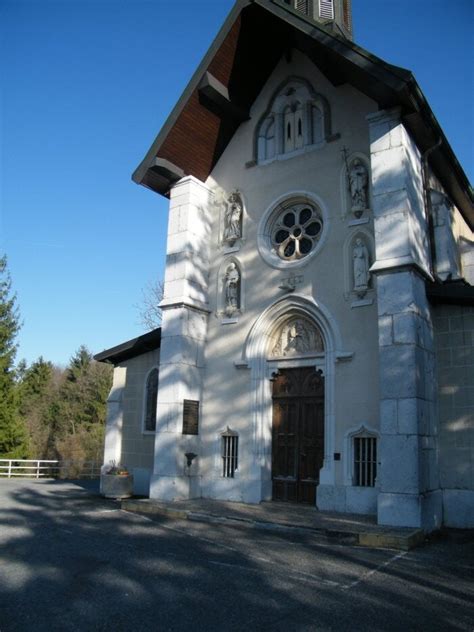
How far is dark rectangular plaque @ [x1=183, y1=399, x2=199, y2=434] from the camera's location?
42.9ft

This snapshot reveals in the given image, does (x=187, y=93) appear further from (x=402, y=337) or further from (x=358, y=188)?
(x=402, y=337)

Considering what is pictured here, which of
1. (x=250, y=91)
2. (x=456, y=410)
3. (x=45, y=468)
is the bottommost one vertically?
(x=45, y=468)

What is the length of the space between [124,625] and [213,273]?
1017 centimetres

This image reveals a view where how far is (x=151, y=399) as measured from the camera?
49.7 feet

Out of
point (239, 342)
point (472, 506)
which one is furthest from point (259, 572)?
point (239, 342)

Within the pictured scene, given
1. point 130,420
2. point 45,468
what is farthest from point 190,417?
point 45,468

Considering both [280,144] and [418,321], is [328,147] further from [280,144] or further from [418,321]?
[418,321]

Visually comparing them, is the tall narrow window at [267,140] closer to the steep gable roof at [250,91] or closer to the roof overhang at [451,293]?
the steep gable roof at [250,91]

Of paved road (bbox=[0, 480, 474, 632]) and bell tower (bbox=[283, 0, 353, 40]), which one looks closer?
paved road (bbox=[0, 480, 474, 632])

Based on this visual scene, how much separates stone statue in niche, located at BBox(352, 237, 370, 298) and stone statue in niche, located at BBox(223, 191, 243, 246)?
11.4 feet

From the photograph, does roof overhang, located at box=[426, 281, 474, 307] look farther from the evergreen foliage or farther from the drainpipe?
the evergreen foliage

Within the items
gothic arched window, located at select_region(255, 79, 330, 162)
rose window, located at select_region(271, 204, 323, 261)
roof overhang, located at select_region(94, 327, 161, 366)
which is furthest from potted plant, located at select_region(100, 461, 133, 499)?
gothic arched window, located at select_region(255, 79, 330, 162)

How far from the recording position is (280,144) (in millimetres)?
13812

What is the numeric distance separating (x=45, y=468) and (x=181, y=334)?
513 inches
